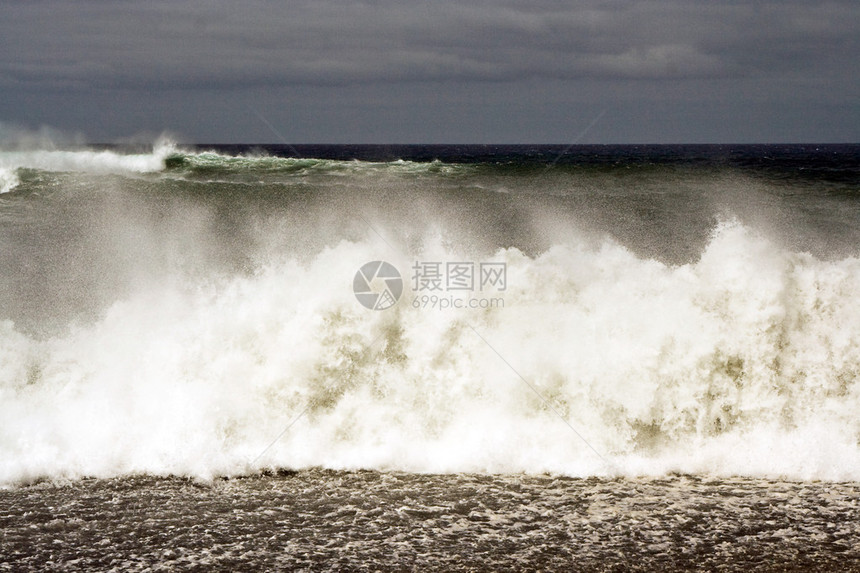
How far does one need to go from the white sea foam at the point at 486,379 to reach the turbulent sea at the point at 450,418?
0.06 ft

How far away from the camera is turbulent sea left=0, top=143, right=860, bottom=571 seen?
4258 millimetres

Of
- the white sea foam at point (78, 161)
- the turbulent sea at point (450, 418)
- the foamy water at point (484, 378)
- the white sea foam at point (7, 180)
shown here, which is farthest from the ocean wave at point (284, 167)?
the foamy water at point (484, 378)

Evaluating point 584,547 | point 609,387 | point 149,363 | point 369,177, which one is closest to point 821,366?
point 609,387

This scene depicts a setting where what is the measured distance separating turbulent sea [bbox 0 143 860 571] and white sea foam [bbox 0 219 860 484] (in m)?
0.02

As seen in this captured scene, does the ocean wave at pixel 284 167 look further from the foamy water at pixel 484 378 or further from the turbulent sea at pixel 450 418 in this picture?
the foamy water at pixel 484 378

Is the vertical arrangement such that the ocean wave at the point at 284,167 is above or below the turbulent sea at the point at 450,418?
above

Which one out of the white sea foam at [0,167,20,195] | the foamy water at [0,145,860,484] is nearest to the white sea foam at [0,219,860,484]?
the foamy water at [0,145,860,484]

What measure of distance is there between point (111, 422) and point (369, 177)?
54.1 feet

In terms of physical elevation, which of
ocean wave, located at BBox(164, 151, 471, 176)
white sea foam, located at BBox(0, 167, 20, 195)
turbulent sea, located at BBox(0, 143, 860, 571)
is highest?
ocean wave, located at BBox(164, 151, 471, 176)

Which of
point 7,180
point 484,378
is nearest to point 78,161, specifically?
point 7,180

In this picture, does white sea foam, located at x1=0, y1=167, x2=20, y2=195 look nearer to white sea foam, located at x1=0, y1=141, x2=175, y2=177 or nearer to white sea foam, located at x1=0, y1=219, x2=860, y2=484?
white sea foam, located at x1=0, y1=141, x2=175, y2=177

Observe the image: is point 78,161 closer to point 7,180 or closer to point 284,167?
point 7,180

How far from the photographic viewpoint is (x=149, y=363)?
6.46 m

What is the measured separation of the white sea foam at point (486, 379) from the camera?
560cm
